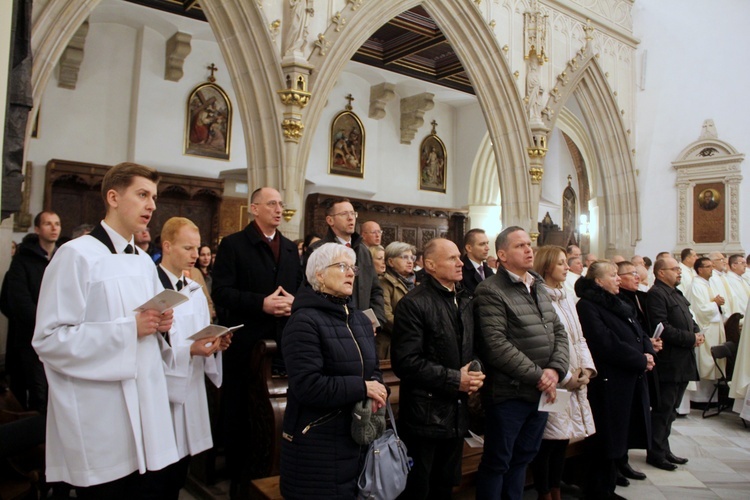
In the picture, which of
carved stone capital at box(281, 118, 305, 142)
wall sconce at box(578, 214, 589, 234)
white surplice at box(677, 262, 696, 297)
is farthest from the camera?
wall sconce at box(578, 214, 589, 234)

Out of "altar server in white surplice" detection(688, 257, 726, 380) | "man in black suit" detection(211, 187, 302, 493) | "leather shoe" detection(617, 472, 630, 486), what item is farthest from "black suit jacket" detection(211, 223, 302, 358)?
"altar server in white surplice" detection(688, 257, 726, 380)

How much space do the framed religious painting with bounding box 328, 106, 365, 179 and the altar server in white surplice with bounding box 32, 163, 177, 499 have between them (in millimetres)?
10078

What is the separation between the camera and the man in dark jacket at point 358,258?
12.2 feet

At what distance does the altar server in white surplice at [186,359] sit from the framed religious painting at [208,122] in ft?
25.2

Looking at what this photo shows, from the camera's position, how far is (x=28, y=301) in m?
4.02

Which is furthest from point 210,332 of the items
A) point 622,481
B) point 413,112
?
point 413,112

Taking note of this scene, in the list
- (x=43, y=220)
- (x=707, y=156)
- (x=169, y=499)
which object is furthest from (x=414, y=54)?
(x=169, y=499)

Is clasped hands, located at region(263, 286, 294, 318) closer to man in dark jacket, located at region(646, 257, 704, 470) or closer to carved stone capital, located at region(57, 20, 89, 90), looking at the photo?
man in dark jacket, located at region(646, 257, 704, 470)

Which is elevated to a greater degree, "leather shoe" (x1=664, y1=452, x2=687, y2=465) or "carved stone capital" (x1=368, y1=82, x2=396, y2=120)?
"carved stone capital" (x1=368, y1=82, x2=396, y2=120)

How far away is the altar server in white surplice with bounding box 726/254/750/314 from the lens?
7.33 meters

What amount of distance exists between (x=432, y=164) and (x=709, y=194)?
5.76 m

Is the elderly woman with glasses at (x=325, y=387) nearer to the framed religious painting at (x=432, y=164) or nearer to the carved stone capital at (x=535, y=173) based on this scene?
the carved stone capital at (x=535, y=173)

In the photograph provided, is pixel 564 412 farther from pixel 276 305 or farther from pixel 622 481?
pixel 276 305

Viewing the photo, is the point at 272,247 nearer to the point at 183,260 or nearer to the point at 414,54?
the point at 183,260
